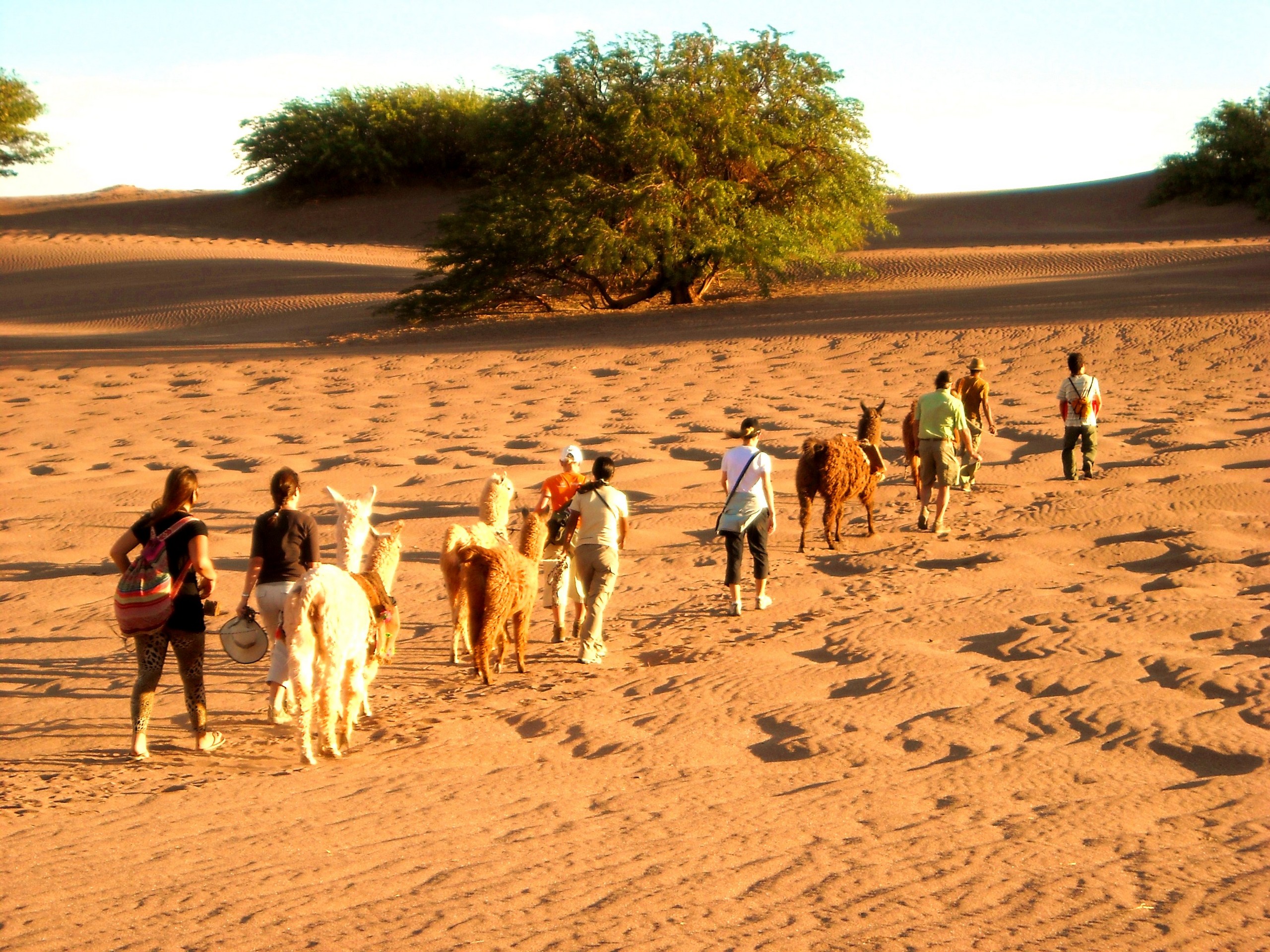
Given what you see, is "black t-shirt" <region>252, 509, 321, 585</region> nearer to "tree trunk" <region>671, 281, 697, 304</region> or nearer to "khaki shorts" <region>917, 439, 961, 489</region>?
"khaki shorts" <region>917, 439, 961, 489</region>

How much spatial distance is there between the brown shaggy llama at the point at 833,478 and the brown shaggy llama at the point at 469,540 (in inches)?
139

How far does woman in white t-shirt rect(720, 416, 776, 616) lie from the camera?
990 cm

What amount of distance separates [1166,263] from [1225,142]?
81.6 feet

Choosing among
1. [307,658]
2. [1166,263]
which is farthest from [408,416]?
[1166,263]

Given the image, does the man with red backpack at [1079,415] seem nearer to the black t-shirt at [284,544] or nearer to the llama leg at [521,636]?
the llama leg at [521,636]

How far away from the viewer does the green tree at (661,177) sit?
28.4 metres

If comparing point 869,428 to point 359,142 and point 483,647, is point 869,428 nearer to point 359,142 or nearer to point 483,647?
point 483,647

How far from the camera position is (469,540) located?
29.1 ft

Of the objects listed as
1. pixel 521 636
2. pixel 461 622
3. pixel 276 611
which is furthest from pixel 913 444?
pixel 276 611

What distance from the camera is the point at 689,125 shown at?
28844mm

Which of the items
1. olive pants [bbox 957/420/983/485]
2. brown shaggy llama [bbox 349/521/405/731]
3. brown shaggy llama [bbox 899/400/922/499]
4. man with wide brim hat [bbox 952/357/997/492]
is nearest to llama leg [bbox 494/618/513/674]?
brown shaggy llama [bbox 349/521/405/731]

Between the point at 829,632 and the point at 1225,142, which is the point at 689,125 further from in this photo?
the point at 1225,142

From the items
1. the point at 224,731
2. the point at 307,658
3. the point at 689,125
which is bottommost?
the point at 224,731

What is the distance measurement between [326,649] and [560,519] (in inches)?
102
